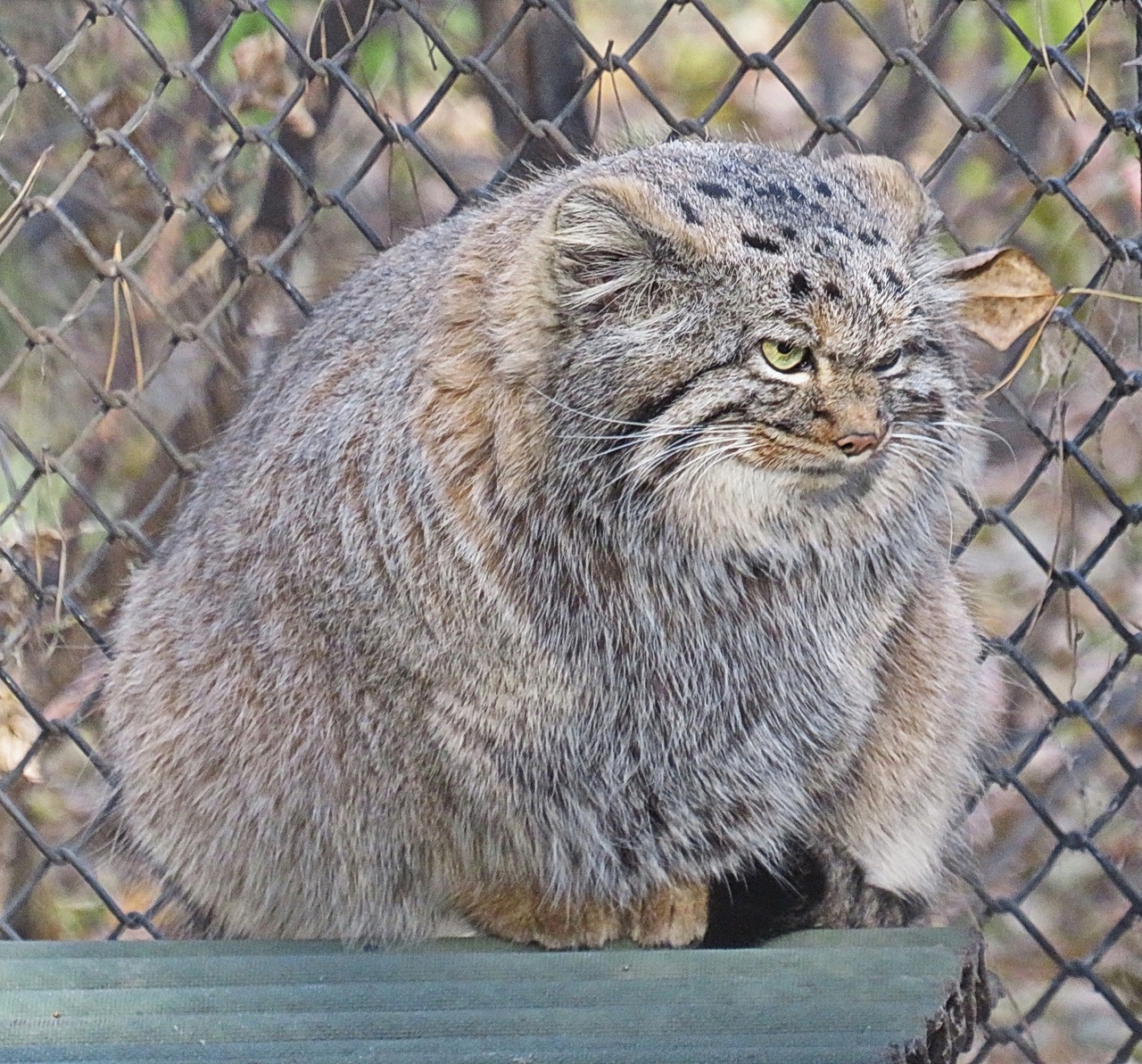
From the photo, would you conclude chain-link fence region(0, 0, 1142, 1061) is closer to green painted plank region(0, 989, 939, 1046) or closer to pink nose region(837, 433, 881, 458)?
pink nose region(837, 433, 881, 458)

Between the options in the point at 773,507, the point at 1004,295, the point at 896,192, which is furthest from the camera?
the point at 1004,295

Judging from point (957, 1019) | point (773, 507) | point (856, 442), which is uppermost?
point (856, 442)

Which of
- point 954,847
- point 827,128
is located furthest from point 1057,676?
point 827,128

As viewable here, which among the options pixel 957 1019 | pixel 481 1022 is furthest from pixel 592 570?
pixel 957 1019

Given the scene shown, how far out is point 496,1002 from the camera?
6.41 ft

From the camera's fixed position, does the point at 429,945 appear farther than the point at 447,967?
Yes

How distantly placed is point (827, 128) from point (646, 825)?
117 centimetres

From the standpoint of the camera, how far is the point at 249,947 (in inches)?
86.9

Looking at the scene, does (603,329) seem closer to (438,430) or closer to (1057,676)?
(438,430)

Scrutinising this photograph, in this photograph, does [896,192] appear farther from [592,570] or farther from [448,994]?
[448,994]

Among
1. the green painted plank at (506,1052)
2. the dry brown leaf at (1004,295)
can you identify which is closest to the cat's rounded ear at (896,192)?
the dry brown leaf at (1004,295)

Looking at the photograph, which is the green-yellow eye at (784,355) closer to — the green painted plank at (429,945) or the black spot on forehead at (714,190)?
the black spot on forehead at (714,190)

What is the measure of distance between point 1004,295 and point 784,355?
71 cm

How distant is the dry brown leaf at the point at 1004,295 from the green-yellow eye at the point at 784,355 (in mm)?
605
